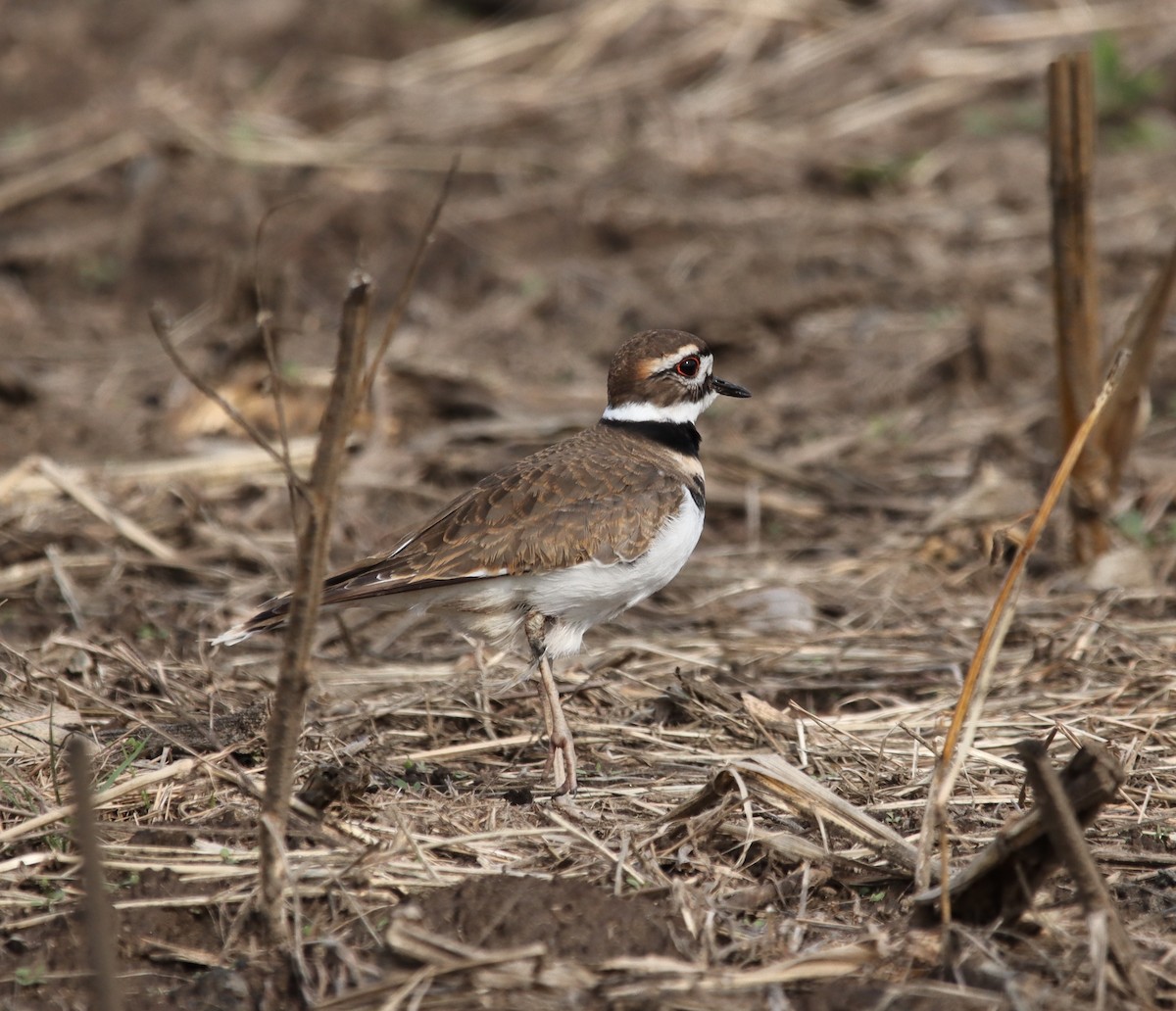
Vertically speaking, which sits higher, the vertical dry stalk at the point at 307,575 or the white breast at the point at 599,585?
the vertical dry stalk at the point at 307,575

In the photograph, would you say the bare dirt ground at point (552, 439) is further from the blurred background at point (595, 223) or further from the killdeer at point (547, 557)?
the killdeer at point (547, 557)

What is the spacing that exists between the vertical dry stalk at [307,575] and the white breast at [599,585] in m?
1.66

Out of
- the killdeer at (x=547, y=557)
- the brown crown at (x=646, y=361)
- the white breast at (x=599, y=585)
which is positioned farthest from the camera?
the brown crown at (x=646, y=361)

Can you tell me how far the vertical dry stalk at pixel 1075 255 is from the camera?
6.09m

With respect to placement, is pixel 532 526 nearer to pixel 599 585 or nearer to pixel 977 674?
pixel 599 585

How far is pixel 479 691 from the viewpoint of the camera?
5.48 m

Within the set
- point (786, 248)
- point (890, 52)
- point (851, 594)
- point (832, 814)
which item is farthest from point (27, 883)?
point (890, 52)

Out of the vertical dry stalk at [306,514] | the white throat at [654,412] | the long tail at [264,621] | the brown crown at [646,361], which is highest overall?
the vertical dry stalk at [306,514]

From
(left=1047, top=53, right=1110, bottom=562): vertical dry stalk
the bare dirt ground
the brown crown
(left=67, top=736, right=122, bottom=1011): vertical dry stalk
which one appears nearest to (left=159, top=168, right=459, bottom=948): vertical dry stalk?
the bare dirt ground

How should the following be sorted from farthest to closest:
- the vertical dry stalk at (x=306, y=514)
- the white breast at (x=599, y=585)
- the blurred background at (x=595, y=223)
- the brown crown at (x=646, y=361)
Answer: the blurred background at (x=595, y=223)
the brown crown at (x=646, y=361)
the white breast at (x=599, y=585)
the vertical dry stalk at (x=306, y=514)

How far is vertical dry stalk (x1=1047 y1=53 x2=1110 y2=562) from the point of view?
6094mm

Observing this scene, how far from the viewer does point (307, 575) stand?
3.38m

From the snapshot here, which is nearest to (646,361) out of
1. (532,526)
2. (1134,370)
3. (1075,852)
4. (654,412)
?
(654,412)

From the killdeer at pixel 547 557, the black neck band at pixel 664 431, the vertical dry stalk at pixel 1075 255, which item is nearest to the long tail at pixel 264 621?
the killdeer at pixel 547 557
